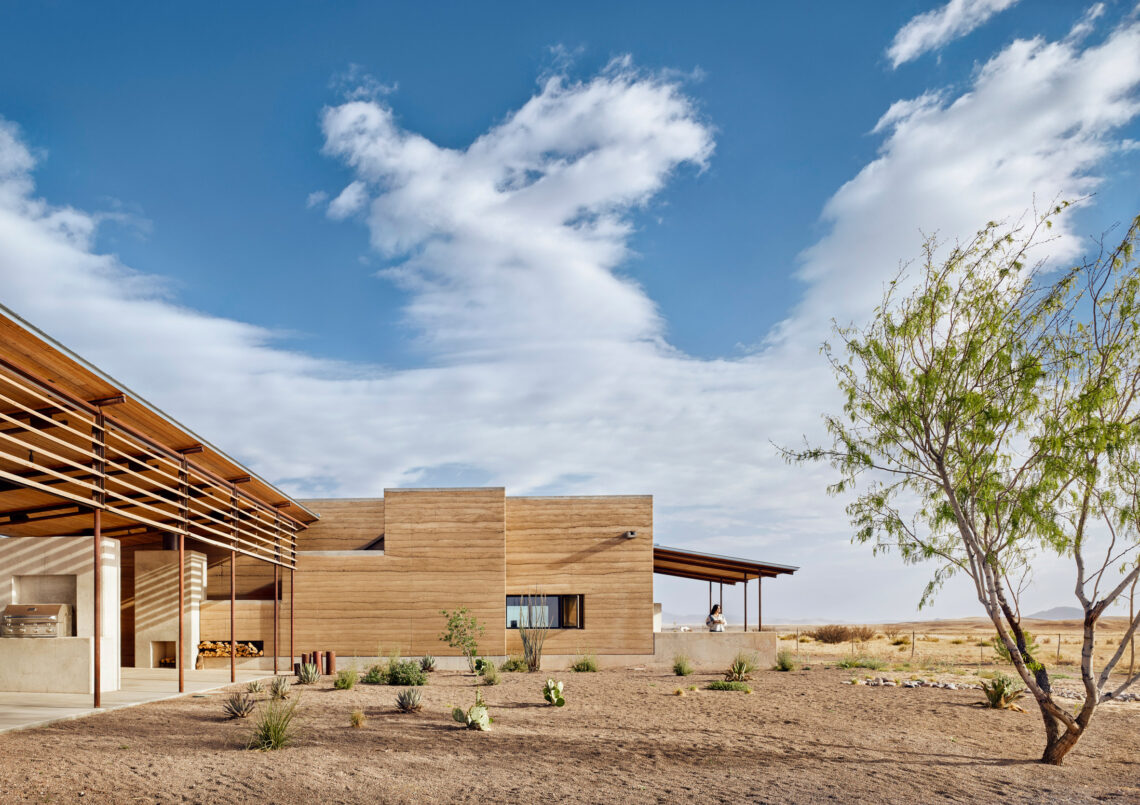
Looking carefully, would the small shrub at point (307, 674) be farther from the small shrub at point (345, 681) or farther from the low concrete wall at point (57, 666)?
the low concrete wall at point (57, 666)

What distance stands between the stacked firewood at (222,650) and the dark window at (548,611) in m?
6.12

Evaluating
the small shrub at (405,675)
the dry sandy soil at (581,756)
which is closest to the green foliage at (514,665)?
the small shrub at (405,675)

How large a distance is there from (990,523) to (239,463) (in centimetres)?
1217

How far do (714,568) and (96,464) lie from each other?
17.6 m

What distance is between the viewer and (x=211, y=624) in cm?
2225

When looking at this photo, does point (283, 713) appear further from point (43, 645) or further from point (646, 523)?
point (646, 523)

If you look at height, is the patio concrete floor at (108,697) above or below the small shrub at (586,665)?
above

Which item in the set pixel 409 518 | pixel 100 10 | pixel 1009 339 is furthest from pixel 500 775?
pixel 409 518

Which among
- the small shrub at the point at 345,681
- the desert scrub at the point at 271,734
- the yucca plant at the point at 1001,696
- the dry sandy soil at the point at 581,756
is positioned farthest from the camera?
the small shrub at the point at 345,681

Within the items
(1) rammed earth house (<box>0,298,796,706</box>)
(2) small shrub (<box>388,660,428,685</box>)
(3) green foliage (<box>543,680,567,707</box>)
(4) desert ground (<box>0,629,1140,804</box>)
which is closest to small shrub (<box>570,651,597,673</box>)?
(1) rammed earth house (<box>0,298,796,706</box>)

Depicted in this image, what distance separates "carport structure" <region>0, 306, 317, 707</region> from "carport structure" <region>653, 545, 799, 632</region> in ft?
31.6

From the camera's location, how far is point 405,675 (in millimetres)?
17172

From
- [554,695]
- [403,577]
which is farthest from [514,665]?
[554,695]

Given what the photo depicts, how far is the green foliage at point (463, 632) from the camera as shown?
70.6 feet
